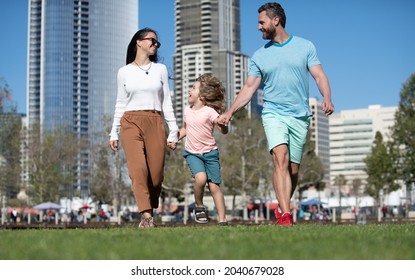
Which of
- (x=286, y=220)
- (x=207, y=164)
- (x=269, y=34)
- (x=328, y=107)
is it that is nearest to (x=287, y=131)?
(x=328, y=107)

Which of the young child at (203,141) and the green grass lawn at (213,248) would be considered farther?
the young child at (203,141)

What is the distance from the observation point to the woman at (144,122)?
33.1 ft

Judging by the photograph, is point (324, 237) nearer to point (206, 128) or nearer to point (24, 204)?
point (206, 128)

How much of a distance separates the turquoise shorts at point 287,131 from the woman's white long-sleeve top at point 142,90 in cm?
135

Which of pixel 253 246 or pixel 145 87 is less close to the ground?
pixel 145 87

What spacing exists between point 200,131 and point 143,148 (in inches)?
44.4

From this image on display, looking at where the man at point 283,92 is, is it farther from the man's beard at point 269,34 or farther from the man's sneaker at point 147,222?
the man's sneaker at point 147,222

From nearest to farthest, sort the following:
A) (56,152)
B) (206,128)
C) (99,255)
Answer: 1. (99,255)
2. (206,128)
3. (56,152)

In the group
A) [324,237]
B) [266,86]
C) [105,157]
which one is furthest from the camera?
[105,157]

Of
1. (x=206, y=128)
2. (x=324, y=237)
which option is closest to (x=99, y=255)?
(x=324, y=237)

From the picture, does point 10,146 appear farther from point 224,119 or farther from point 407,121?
point 224,119

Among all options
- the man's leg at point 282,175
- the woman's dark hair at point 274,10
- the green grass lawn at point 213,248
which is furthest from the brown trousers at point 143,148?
the green grass lawn at point 213,248
